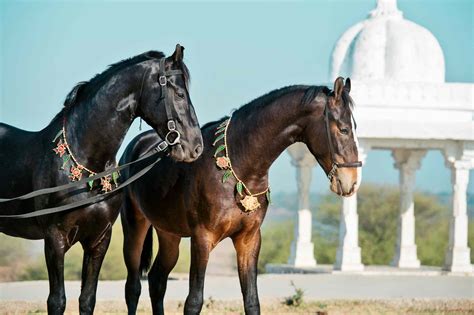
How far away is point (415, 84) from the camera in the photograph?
20969 mm

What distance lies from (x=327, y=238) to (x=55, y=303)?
32.4 metres

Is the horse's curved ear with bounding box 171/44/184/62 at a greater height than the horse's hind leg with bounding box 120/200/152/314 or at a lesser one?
greater

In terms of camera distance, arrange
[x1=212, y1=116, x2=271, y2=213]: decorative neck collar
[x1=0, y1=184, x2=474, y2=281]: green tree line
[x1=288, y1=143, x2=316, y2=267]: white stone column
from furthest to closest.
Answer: [x1=0, y1=184, x2=474, y2=281]: green tree line, [x1=288, y1=143, x2=316, y2=267]: white stone column, [x1=212, y1=116, x2=271, y2=213]: decorative neck collar

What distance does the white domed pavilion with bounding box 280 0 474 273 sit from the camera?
2058 cm

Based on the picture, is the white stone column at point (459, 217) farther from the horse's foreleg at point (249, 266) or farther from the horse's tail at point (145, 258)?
the horse's foreleg at point (249, 266)

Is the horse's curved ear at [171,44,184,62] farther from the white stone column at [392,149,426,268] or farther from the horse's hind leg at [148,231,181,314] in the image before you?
the white stone column at [392,149,426,268]

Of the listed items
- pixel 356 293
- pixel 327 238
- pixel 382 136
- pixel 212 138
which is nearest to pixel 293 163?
pixel 382 136

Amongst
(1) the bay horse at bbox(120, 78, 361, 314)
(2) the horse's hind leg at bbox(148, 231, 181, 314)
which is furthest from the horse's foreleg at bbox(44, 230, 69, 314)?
(2) the horse's hind leg at bbox(148, 231, 181, 314)

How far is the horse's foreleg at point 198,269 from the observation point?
8391 millimetres

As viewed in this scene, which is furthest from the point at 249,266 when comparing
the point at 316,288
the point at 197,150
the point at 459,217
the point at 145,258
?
the point at 459,217

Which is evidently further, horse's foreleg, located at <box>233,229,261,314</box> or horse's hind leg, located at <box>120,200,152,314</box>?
horse's hind leg, located at <box>120,200,152,314</box>

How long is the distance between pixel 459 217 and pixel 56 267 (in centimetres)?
1436

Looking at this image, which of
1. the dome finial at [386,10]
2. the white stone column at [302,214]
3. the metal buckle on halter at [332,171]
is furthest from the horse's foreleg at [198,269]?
the dome finial at [386,10]

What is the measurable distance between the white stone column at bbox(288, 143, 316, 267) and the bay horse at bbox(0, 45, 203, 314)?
13.6m
